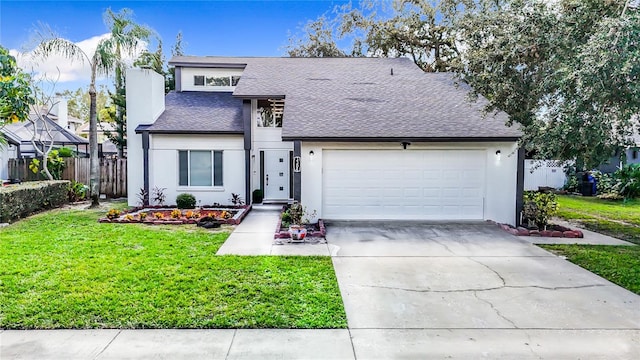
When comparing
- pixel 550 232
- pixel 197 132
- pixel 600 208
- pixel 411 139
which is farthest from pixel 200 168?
pixel 600 208

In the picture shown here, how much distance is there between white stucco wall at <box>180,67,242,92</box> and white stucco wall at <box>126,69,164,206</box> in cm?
359

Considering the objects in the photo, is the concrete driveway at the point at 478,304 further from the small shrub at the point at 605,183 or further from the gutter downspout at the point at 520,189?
the small shrub at the point at 605,183

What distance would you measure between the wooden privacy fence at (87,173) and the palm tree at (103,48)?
1555 mm

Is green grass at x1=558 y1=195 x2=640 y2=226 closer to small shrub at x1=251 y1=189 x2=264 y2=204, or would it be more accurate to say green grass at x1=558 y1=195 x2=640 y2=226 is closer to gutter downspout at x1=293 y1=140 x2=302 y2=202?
gutter downspout at x1=293 y1=140 x2=302 y2=202

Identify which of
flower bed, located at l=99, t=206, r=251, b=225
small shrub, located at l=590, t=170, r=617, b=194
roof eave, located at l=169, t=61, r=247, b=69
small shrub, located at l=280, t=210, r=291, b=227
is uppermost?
roof eave, located at l=169, t=61, r=247, b=69

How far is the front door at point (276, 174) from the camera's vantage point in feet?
48.9

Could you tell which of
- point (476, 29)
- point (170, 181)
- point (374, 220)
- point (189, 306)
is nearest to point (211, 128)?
point (170, 181)

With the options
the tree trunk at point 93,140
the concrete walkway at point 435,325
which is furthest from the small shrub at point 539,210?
the tree trunk at point 93,140

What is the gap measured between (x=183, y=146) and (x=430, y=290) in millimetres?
10552

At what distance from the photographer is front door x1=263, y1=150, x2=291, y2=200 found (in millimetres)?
14906

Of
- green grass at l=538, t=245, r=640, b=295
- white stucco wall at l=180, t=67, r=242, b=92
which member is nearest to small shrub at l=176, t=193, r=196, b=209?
white stucco wall at l=180, t=67, r=242, b=92

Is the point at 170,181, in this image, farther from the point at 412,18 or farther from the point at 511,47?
the point at 412,18

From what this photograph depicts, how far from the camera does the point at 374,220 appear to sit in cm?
1164

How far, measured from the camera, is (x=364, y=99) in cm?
1349
